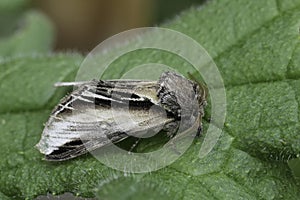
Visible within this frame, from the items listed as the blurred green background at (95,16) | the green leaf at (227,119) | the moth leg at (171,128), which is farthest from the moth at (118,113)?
the blurred green background at (95,16)

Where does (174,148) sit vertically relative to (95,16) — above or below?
below

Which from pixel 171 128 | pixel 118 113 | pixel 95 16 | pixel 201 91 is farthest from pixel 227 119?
pixel 95 16

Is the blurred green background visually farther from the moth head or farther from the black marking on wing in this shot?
the black marking on wing

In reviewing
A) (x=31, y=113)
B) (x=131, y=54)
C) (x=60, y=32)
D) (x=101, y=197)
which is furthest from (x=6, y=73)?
(x=60, y=32)

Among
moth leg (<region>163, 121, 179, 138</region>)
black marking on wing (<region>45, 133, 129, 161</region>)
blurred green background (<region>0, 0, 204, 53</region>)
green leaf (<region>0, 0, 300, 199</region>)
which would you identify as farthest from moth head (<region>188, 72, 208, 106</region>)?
blurred green background (<region>0, 0, 204, 53</region>)

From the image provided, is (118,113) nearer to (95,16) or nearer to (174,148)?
(174,148)

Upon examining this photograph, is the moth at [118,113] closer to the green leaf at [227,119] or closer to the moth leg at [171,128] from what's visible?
the moth leg at [171,128]
